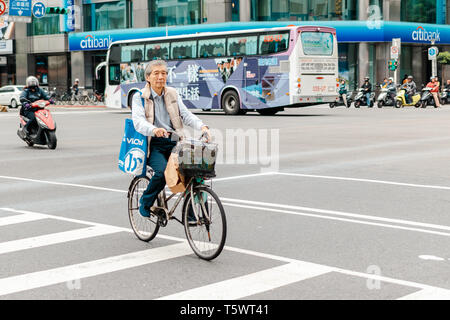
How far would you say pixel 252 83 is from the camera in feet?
99.8

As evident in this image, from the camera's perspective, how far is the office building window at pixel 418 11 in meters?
47.2

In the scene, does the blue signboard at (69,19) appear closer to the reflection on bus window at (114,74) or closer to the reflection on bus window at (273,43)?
the reflection on bus window at (114,74)

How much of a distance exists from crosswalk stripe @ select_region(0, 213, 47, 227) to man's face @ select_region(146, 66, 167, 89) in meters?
2.57

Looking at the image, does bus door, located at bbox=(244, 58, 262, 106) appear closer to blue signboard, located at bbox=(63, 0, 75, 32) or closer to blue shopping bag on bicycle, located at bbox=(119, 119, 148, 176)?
blue shopping bag on bicycle, located at bbox=(119, 119, 148, 176)

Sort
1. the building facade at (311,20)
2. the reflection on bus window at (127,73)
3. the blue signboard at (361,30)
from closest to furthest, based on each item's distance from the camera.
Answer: the reflection on bus window at (127,73)
the blue signboard at (361,30)
the building facade at (311,20)

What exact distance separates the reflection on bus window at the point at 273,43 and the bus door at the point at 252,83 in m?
0.64

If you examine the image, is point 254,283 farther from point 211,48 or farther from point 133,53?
point 133,53

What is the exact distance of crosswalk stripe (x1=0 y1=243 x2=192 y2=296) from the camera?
5.28m

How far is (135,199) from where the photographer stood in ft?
23.2

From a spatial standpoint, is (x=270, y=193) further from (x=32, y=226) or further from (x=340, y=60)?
(x=340, y=60)

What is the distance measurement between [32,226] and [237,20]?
41.4 metres

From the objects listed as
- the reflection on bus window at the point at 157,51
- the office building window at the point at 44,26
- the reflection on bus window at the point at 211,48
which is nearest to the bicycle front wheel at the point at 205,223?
the reflection on bus window at the point at 211,48

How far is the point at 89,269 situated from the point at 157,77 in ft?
6.01
